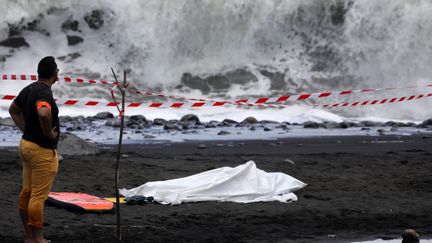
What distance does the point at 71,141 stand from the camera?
50.1 ft

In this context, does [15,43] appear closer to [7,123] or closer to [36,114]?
[7,123]

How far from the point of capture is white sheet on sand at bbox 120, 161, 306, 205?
10969mm

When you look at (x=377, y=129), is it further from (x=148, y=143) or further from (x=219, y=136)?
(x=148, y=143)

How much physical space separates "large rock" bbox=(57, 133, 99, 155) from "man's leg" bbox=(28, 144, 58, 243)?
23.4 ft

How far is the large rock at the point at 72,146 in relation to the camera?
15.0 m

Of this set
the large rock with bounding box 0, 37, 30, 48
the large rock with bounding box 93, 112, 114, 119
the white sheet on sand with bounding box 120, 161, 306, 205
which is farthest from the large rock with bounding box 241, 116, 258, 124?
the white sheet on sand with bounding box 120, 161, 306, 205

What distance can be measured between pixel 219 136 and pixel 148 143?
8.84 ft

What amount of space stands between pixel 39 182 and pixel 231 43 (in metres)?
27.8

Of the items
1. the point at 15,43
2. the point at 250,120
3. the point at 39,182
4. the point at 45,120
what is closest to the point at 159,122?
the point at 250,120

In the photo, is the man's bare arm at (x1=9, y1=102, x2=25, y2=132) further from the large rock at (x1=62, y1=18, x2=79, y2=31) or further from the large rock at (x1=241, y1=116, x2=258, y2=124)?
the large rock at (x1=62, y1=18, x2=79, y2=31)

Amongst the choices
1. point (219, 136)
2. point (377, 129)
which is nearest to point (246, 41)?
point (377, 129)

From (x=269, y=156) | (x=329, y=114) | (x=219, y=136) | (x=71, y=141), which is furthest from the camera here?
(x=329, y=114)

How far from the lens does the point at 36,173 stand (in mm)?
7742

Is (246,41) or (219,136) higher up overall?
(246,41)
